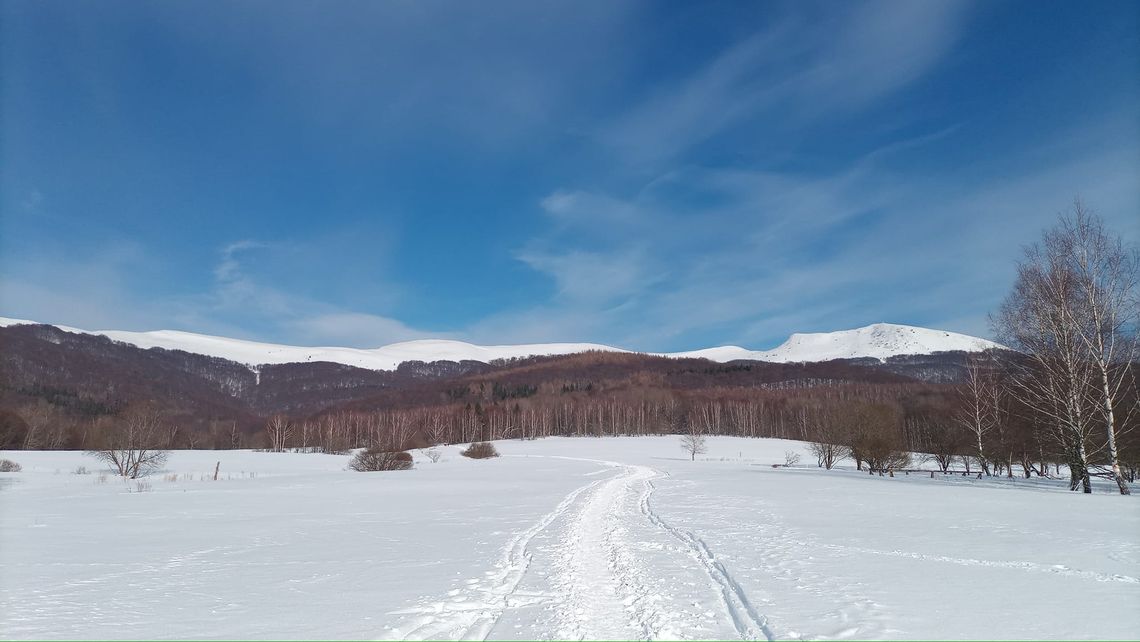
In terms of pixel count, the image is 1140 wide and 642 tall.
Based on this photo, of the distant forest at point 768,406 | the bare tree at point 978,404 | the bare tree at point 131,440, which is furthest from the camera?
the bare tree at point 131,440

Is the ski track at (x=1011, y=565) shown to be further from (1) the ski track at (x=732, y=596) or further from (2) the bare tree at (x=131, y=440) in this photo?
(2) the bare tree at (x=131, y=440)

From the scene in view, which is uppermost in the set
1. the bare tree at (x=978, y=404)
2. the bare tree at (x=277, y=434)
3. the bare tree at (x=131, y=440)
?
the bare tree at (x=978, y=404)

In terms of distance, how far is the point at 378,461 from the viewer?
48.0 metres

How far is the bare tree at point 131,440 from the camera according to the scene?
1734 inches

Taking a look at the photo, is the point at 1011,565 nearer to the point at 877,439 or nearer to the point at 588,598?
the point at 588,598

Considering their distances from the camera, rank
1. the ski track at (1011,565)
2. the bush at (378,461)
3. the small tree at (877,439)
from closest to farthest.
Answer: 1. the ski track at (1011,565)
2. the small tree at (877,439)
3. the bush at (378,461)

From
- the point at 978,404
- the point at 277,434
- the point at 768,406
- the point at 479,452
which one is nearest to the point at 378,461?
the point at 479,452

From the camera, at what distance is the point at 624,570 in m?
9.02

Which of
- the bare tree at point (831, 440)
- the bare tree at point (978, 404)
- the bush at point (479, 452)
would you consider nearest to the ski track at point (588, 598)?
the bare tree at point (978, 404)

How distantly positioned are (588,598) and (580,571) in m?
1.68

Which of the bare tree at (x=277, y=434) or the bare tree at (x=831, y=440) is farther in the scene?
the bare tree at (x=277, y=434)

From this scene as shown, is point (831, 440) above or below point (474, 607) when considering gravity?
below

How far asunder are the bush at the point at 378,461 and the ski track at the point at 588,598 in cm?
3944

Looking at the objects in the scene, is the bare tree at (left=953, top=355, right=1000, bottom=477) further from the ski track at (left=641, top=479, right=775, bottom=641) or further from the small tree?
the ski track at (left=641, top=479, right=775, bottom=641)
